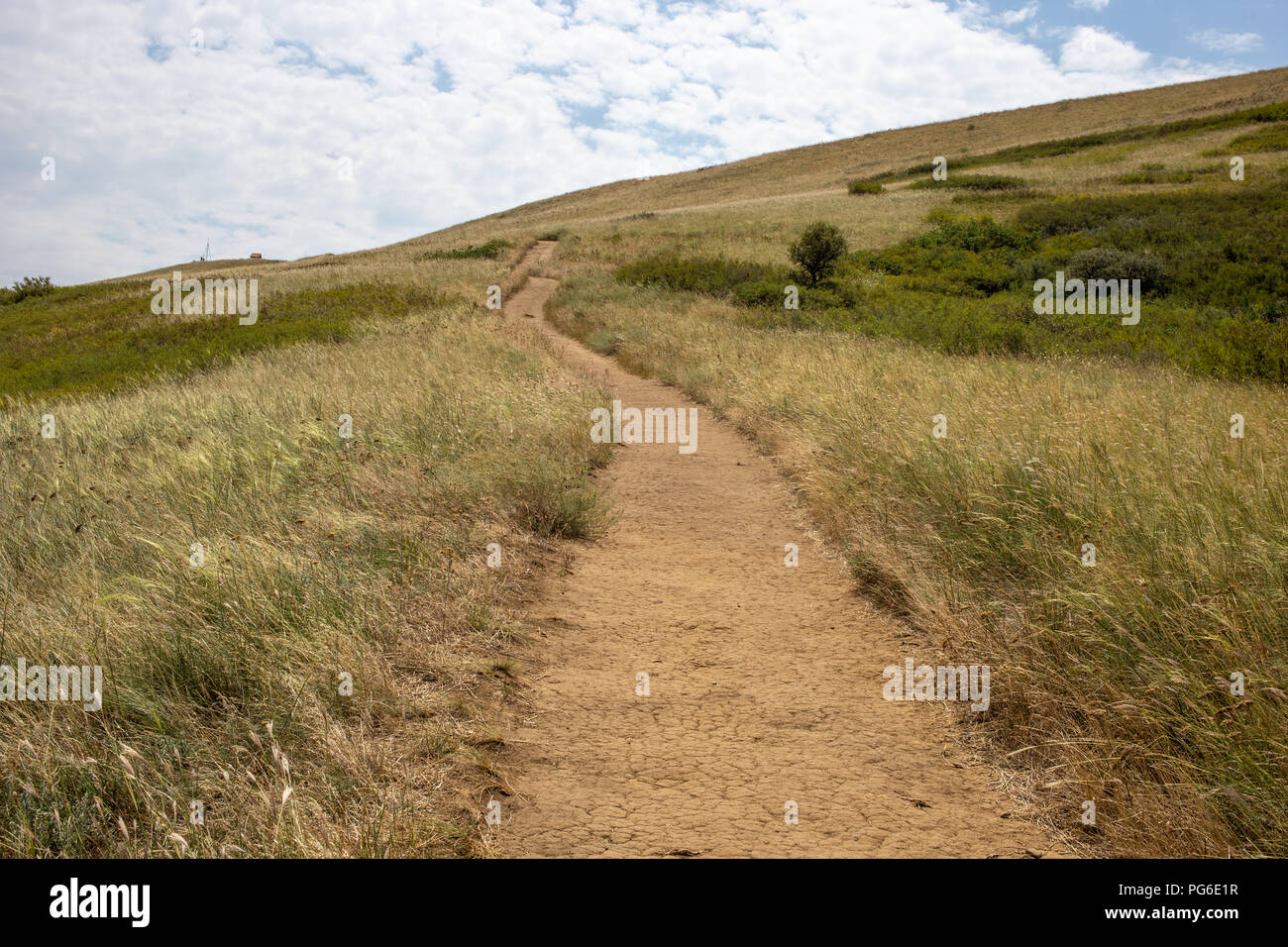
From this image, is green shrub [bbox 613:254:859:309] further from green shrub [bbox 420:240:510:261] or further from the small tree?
green shrub [bbox 420:240:510:261]

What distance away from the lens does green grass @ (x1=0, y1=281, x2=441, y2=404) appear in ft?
55.7

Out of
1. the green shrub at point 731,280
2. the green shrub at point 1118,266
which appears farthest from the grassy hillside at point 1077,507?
the green shrub at point 731,280

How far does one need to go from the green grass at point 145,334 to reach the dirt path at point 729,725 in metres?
13.3

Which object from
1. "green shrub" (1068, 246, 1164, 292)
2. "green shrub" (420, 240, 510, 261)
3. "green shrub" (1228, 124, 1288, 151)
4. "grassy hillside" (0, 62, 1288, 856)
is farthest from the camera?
"green shrub" (420, 240, 510, 261)

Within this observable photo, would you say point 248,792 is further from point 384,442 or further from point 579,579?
point 384,442

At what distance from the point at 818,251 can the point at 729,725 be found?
2278 cm

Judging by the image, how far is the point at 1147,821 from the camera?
266cm

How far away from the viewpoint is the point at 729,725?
374cm

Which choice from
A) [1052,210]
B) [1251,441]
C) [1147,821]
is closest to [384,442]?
Result: [1147,821]

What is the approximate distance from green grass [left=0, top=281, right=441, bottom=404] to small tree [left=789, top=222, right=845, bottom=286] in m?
12.3

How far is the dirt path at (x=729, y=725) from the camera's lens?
2865 mm

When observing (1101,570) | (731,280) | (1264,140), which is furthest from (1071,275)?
(1264,140)

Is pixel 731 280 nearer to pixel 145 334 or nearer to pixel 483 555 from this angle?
pixel 145 334

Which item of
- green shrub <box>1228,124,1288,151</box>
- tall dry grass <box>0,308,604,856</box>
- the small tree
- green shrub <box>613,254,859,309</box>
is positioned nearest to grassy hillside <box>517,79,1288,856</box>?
tall dry grass <box>0,308,604,856</box>
